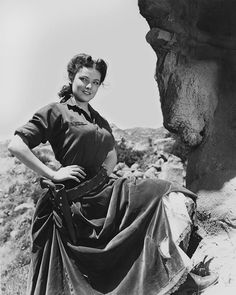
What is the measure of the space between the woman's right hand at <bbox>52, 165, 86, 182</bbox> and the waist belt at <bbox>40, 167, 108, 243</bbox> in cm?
4

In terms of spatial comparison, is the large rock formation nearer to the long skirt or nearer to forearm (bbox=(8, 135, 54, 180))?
the long skirt

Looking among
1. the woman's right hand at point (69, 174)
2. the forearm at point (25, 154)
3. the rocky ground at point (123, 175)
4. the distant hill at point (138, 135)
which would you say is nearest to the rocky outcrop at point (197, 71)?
the rocky ground at point (123, 175)

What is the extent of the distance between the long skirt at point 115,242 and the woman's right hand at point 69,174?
0.13 meters

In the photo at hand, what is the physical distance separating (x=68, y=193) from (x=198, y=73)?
1497 millimetres

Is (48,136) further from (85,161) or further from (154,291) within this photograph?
(154,291)

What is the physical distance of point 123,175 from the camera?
8.35m

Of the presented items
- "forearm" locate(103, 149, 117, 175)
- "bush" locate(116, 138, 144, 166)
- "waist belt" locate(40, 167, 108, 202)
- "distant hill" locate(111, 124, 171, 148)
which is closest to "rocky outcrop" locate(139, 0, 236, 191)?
"forearm" locate(103, 149, 117, 175)

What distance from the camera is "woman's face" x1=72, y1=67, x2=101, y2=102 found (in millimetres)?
4316

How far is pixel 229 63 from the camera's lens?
5000 millimetres

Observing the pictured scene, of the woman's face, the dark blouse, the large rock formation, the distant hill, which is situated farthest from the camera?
the distant hill

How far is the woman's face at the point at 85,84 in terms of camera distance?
4316 millimetres

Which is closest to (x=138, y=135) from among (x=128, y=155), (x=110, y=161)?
(x=128, y=155)

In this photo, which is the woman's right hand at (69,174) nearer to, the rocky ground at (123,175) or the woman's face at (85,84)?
the woman's face at (85,84)

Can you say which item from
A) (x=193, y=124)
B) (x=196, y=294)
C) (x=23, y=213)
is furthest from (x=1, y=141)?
(x=196, y=294)
